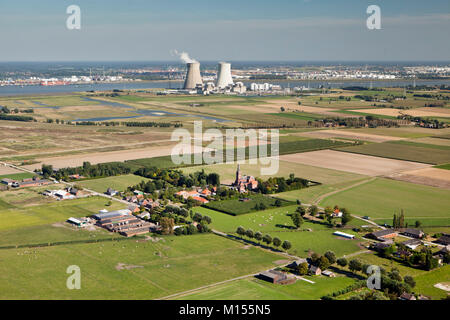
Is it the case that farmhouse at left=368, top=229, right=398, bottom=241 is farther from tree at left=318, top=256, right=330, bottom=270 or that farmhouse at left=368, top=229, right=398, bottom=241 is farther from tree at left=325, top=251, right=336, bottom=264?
tree at left=318, top=256, right=330, bottom=270

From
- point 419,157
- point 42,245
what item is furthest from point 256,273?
point 419,157

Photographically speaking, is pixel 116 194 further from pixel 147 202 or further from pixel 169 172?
pixel 169 172

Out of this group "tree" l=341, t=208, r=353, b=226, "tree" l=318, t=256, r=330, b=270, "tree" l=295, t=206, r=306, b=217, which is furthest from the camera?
"tree" l=295, t=206, r=306, b=217

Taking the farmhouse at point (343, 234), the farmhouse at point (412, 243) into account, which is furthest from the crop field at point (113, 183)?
the farmhouse at point (412, 243)

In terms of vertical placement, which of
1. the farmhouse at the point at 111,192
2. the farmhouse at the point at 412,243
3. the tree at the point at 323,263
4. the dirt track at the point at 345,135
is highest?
the dirt track at the point at 345,135

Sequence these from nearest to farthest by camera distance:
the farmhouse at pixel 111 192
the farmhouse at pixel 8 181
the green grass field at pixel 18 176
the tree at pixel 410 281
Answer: the tree at pixel 410 281 < the farmhouse at pixel 111 192 < the farmhouse at pixel 8 181 < the green grass field at pixel 18 176

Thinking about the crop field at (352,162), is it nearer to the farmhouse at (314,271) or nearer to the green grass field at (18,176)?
the farmhouse at (314,271)

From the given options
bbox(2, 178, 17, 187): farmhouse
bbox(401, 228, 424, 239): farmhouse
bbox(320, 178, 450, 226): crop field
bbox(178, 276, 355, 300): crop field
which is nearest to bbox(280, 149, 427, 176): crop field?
bbox(320, 178, 450, 226): crop field
